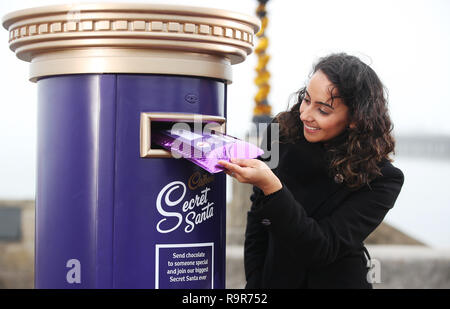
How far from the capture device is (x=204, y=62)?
5.68ft

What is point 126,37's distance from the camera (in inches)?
63.9

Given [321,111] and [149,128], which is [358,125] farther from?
[149,128]

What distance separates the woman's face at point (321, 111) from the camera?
1.75m

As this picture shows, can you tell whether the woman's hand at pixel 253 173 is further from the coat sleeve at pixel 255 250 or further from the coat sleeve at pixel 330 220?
the coat sleeve at pixel 255 250

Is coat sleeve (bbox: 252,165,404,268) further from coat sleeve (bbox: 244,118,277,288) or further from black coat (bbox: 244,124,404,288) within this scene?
coat sleeve (bbox: 244,118,277,288)

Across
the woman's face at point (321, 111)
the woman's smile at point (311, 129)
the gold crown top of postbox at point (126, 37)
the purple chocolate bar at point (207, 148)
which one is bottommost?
the purple chocolate bar at point (207, 148)

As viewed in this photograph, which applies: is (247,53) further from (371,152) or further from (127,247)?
(127,247)

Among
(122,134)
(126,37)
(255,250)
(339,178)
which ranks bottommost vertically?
(255,250)

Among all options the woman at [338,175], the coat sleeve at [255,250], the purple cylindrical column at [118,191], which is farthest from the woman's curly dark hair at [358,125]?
the purple cylindrical column at [118,191]

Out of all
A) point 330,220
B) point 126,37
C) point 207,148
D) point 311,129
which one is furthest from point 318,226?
point 126,37

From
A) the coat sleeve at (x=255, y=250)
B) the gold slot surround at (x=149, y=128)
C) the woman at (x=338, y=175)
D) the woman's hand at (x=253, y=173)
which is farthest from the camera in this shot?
the coat sleeve at (x=255, y=250)

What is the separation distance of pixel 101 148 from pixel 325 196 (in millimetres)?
669

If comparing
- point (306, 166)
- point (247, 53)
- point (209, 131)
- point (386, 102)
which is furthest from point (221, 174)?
point (386, 102)

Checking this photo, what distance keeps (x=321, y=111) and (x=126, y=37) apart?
59cm
